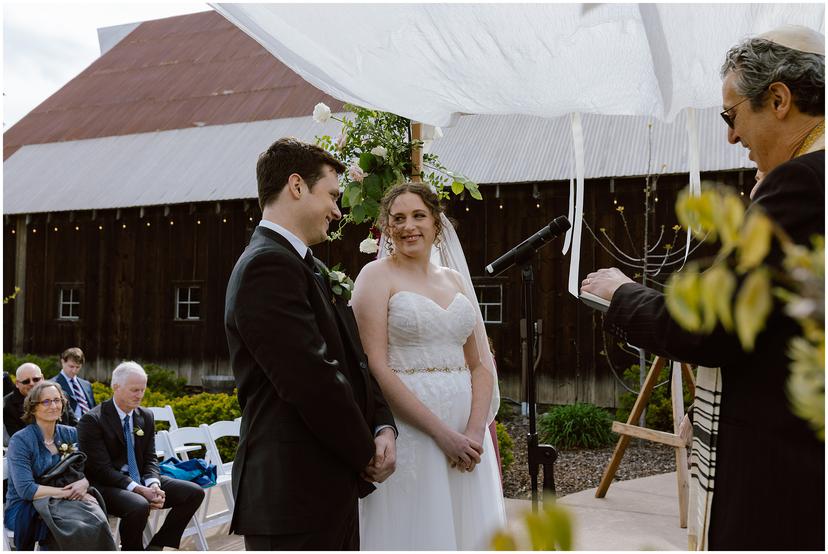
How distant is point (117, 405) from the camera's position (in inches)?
212

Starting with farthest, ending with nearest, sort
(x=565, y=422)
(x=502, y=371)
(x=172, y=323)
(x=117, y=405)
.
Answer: (x=172, y=323) < (x=502, y=371) < (x=565, y=422) < (x=117, y=405)

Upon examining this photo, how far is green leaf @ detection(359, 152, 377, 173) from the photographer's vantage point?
161 inches

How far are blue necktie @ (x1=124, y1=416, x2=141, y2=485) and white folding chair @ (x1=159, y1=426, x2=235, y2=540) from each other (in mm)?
755

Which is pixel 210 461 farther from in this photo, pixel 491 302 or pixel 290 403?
pixel 491 302

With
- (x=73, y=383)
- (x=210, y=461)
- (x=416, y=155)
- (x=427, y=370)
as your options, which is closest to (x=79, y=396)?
(x=73, y=383)

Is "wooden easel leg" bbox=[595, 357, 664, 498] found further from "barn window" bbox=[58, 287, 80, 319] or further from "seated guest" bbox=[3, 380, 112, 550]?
"barn window" bbox=[58, 287, 80, 319]

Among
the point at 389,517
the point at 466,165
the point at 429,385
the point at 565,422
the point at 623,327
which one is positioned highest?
the point at 466,165

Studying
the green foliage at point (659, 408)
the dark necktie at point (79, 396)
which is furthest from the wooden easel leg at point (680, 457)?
the dark necktie at point (79, 396)

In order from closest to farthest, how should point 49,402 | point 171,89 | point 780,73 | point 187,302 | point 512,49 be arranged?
point 780,73 < point 512,49 < point 49,402 < point 187,302 < point 171,89

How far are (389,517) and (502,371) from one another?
1067 cm

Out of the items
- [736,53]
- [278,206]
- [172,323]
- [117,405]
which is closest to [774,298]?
[736,53]

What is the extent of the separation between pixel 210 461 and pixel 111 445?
1533mm

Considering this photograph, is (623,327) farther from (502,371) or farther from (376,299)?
(502,371)

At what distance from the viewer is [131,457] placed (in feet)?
17.7
